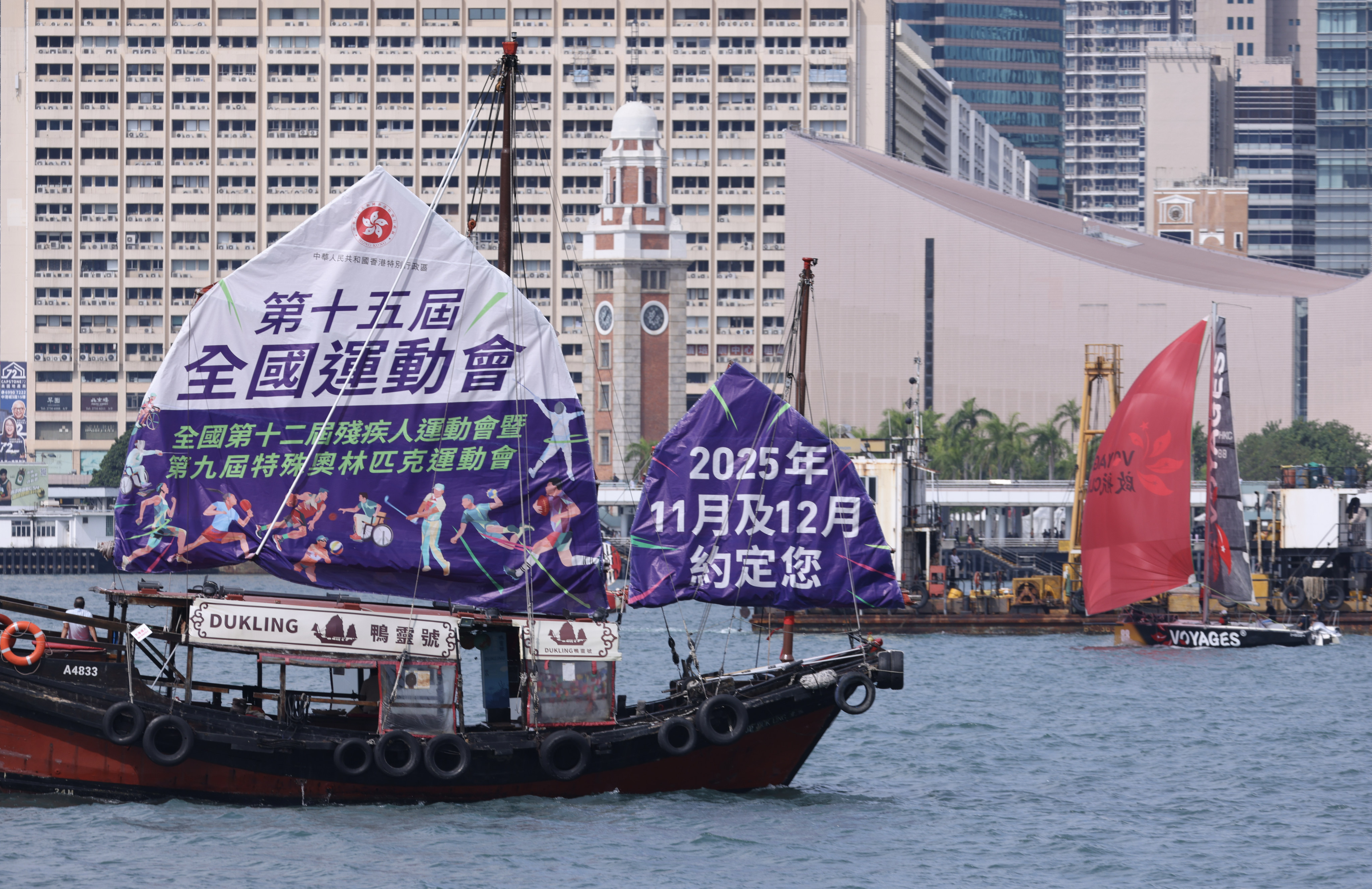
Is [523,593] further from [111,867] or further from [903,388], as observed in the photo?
[903,388]

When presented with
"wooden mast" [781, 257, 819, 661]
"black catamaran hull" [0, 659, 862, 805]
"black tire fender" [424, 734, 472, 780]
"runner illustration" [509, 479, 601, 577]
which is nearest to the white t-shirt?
"black catamaran hull" [0, 659, 862, 805]

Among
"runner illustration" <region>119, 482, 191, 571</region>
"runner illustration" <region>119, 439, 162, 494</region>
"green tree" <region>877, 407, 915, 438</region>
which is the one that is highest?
"green tree" <region>877, 407, 915, 438</region>

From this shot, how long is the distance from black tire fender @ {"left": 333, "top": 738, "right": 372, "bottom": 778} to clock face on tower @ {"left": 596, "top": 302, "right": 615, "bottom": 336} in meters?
144

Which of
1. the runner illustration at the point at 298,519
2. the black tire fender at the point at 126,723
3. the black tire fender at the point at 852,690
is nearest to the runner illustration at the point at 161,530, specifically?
the runner illustration at the point at 298,519

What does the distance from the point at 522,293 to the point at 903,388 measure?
15816 cm

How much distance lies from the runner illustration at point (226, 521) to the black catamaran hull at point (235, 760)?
2.61m

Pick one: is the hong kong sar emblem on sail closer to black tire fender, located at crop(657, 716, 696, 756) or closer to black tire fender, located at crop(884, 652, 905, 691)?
black tire fender, located at crop(657, 716, 696, 756)

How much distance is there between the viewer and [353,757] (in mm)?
32031

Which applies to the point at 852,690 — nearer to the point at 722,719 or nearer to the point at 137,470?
the point at 722,719

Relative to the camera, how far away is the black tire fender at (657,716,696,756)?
1316 inches

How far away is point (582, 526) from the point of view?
33938 millimetres

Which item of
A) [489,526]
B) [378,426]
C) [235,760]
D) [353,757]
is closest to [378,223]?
[378,426]

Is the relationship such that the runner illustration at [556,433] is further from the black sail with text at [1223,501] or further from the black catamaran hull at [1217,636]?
the black catamaran hull at [1217,636]

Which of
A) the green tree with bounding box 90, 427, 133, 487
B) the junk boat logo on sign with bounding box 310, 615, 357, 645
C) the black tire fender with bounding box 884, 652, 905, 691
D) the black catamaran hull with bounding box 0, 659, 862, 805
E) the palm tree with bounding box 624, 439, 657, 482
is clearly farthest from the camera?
the green tree with bounding box 90, 427, 133, 487
